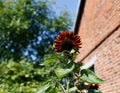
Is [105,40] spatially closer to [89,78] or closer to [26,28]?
[89,78]

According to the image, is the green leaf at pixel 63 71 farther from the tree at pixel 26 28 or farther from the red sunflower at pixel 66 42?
the tree at pixel 26 28

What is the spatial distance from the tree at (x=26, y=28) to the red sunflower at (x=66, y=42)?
17.9m

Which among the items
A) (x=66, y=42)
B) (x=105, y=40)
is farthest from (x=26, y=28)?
(x=66, y=42)

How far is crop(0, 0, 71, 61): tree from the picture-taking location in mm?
21938

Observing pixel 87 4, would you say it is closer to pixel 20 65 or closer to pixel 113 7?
pixel 113 7

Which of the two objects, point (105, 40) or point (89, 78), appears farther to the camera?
point (105, 40)

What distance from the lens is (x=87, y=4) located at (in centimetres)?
959

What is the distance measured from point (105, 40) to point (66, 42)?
160 inches

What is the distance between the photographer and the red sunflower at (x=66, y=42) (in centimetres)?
350

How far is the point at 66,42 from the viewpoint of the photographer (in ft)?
11.5

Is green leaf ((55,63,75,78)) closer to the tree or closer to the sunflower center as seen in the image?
the sunflower center

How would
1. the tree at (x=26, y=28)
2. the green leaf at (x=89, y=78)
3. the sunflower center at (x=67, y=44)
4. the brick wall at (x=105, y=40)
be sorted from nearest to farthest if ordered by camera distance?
the green leaf at (x=89, y=78), the sunflower center at (x=67, y=44), the brick wall at (x=105, y=40), the tree at (x=26, y=28)

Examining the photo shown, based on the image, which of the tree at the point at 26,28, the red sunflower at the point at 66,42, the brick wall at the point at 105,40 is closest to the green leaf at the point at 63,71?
the red sunflower at the point at 66,42

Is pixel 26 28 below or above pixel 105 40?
above
